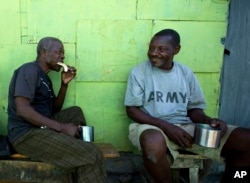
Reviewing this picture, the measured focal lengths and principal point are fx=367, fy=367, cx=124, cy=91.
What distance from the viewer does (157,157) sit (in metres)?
2.96

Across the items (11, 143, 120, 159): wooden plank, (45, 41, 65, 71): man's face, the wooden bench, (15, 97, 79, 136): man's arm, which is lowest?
the wooden bench

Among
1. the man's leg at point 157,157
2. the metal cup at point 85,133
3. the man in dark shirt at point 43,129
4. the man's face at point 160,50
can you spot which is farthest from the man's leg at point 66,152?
the man's face at point 160,50

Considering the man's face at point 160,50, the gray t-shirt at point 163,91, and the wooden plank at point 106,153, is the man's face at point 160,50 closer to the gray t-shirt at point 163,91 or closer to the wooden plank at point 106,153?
the gray t-shirt at point 163,91

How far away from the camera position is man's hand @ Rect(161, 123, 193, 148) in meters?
3.14

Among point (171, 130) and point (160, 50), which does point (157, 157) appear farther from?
point (160, 50)

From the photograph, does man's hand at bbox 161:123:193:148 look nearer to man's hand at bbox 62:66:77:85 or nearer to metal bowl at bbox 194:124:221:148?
metal bowl at bbox 194:124:221:148

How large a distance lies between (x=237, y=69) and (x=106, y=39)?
1456mm

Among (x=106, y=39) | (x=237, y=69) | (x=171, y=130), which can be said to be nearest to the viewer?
(x=171, y=130)

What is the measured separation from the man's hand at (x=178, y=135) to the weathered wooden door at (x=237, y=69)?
1.03 meters

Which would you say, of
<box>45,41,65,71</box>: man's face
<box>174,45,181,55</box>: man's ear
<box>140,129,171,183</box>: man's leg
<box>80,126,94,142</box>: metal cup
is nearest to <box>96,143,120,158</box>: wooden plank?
<box>80,126,94,142</box>: metal cup

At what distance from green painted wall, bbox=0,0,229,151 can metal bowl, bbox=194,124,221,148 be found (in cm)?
87

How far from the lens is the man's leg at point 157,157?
296cm

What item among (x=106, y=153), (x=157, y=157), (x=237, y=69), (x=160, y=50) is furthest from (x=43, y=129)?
(x=237, y=69)

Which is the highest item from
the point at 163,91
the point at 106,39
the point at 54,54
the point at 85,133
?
the point at 106,39
